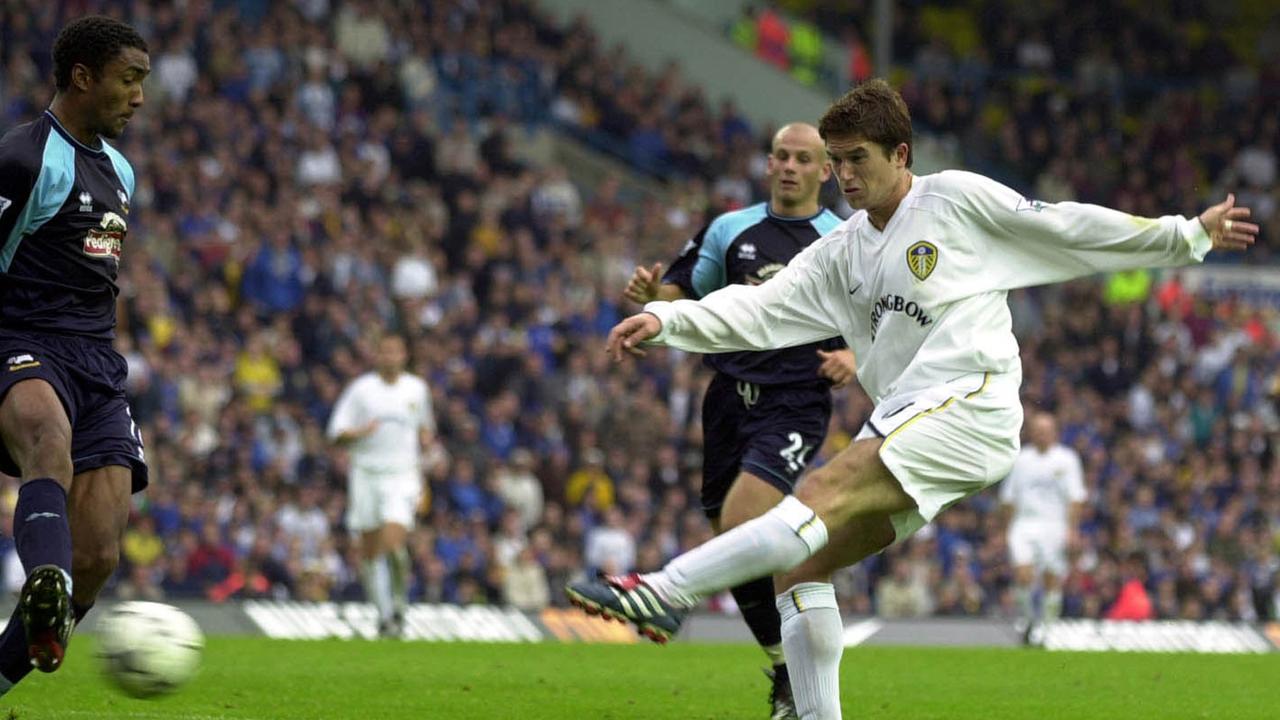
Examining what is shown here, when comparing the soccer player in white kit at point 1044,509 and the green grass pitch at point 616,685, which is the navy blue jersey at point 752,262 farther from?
the soccer player in white kit at point 1044,509

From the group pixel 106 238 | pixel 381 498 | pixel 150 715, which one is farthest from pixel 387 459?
pixel 106 238

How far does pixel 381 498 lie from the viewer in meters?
16.3

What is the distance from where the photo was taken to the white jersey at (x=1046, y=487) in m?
19.1

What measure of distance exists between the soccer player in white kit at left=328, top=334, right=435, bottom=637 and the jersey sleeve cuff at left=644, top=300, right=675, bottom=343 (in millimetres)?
9460

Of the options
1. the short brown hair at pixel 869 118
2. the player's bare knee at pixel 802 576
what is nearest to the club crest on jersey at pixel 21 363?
the player's bare knee at pixel 802 576

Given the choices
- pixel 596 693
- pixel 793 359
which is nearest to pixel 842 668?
pixel 596 693

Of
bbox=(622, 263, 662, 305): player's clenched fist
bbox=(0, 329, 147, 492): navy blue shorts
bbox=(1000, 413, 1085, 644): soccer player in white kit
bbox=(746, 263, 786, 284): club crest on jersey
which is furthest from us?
bbox=(1000, 413, 1085, 644): soccer player in white kit

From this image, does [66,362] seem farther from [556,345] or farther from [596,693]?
[556,345]

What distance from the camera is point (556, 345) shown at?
23312 millimetres

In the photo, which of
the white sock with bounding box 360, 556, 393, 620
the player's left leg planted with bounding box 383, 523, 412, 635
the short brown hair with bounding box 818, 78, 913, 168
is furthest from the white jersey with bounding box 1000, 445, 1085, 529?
the short brown hair with bounding box 818, 78, 913, 168

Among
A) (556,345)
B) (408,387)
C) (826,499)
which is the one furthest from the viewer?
(556,345)

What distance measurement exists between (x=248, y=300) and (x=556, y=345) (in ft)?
13.2

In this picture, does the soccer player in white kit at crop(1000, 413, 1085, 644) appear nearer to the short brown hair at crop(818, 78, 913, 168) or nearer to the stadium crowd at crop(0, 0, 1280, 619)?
the stadium crowd at crop(0, 0, 1280, 619)

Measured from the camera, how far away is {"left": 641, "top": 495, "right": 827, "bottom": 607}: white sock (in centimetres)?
614
